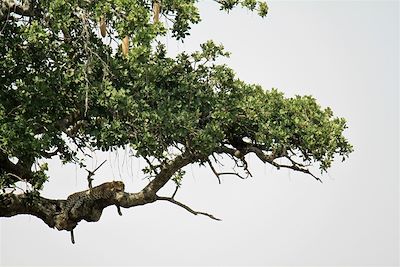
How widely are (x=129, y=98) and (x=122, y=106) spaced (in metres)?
0.12

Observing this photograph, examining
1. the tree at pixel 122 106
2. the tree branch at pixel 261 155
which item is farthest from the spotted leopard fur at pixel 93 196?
the tree branch at pixel 261 155

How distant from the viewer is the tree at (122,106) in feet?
29.3

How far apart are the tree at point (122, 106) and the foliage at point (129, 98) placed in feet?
0.05

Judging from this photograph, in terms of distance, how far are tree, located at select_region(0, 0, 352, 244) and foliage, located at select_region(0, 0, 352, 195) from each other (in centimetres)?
1

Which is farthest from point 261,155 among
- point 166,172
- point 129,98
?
point 129,98

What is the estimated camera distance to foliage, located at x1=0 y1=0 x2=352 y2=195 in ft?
29.2

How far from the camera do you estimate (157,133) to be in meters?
9.40

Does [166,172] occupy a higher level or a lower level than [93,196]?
higher

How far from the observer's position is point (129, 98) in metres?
8.94

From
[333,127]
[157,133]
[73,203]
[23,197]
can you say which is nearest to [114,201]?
[73,203]

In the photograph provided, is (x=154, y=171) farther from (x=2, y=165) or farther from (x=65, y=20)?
(x=65, y=20)

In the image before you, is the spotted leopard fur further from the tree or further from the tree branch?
the tree branch

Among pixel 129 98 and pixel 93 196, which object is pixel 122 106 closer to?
pixel 129 98

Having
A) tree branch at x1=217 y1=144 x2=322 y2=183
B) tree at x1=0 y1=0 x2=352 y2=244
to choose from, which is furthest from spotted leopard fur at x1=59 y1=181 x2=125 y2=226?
tree branch at x1=217 y1=144 x2=322 y2=183
